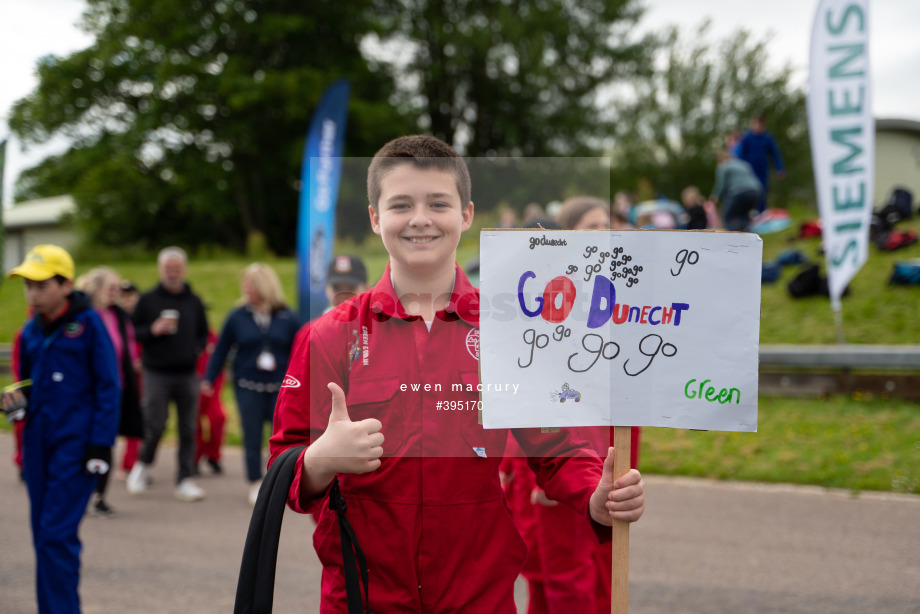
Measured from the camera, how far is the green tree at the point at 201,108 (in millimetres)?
28453

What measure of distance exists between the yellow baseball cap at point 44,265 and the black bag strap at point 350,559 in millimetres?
3164

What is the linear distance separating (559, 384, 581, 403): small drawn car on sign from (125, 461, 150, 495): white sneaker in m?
6.90

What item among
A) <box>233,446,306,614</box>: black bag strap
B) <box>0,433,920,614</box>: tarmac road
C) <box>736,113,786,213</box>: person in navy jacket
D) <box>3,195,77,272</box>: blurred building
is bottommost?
<box>0,433,920,614</box>: tarmac road

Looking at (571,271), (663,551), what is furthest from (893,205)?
(571,271)

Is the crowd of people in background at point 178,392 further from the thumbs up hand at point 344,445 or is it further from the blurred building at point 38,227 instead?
the blurred building at point 38,227

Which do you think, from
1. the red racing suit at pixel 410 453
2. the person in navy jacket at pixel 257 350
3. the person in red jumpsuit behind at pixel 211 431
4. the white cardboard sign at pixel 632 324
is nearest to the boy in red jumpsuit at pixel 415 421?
the red racing suit at pixel 410 453

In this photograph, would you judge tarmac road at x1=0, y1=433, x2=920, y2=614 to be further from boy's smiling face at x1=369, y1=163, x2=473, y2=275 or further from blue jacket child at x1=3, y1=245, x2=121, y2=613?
boy's smiling face at x1=369, y1=163, x2=473, y2=275

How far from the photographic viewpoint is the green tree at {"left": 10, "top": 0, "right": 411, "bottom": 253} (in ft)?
93.4

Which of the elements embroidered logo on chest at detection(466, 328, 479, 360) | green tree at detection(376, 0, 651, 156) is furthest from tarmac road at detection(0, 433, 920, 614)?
green tree at detection(376, 0, 651, 156)

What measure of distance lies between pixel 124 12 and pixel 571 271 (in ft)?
107

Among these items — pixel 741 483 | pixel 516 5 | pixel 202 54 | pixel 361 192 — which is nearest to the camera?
pixel 361 192

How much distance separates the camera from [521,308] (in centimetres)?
202

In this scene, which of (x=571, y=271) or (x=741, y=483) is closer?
(x=571, y=271)

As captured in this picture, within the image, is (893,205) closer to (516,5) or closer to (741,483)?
(741,483)
